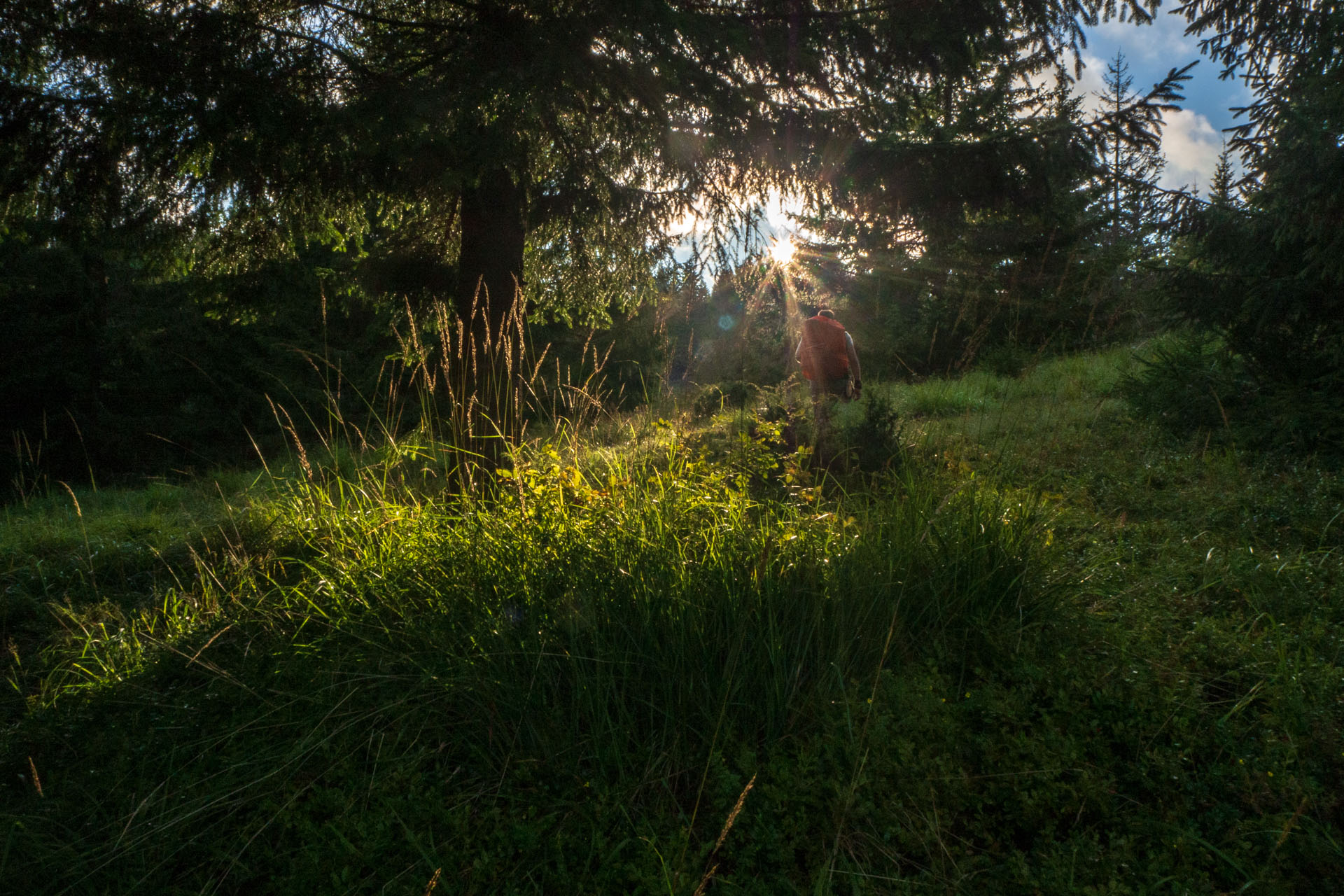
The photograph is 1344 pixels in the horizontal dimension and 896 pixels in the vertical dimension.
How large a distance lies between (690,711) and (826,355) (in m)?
5.31

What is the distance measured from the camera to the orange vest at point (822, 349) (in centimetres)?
694

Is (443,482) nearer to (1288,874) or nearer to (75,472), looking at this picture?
(1288,874)

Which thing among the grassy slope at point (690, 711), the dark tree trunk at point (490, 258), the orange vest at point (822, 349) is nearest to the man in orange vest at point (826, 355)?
the orange vest at point (822, 349)

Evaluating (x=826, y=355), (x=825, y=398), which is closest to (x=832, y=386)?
(x=826, y=355)

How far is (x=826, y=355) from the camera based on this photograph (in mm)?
7047

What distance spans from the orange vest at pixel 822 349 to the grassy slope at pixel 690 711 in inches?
142

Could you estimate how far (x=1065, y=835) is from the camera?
A: 206 cm

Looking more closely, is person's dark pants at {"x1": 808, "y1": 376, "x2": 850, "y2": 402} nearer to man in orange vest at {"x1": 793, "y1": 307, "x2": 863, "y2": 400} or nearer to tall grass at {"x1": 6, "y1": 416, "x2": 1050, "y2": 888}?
man in orange vest at {"x1": 793, "y1": 307, "x2": 863, "y2": 400}

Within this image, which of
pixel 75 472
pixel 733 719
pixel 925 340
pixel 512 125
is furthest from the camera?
pixel 75 472

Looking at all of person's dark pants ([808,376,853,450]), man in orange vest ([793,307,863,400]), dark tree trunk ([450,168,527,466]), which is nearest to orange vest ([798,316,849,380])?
man in orange vest ([793,307,863,400])

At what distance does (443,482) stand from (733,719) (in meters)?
2.73

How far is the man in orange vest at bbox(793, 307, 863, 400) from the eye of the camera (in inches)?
273

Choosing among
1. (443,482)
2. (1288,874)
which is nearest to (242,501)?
(443,482)

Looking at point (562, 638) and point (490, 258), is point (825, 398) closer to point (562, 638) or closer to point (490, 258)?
point (490, 258)
